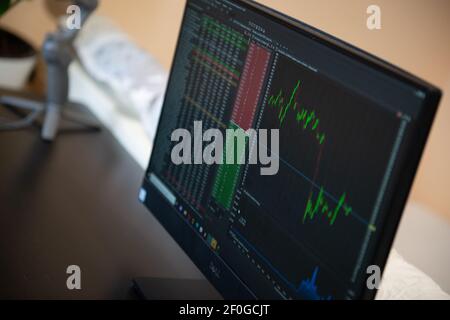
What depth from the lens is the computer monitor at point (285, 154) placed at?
2.58 ft

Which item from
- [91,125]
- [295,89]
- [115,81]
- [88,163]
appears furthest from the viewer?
[115,81]

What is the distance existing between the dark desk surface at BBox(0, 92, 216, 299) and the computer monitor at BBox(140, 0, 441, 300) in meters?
0.12

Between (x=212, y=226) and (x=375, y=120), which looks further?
(x=212, y=226)

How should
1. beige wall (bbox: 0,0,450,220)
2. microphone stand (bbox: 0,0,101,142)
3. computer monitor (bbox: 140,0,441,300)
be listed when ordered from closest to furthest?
computer monitor (bbox: 140,0,441,300) < beige wall (bbox: 0,0,450,220) < microphone stand (bbox: 0,0,101,142)

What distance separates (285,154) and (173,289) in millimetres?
355

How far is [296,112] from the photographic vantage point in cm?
92

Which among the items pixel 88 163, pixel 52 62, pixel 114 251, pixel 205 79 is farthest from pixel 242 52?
pixel 52 62

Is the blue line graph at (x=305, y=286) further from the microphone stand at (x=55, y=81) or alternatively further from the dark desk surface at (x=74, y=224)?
the microphone stand at (x=55, y=81)

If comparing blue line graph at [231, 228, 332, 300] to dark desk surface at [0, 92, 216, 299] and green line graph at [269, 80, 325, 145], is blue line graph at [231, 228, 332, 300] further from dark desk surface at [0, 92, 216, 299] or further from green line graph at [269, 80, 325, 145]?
dark desk surface at [0, 92, 216, 299]

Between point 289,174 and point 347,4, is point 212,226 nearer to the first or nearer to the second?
point 289,174

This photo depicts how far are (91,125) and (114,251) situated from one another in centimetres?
59

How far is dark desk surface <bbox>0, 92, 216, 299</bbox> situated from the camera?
3.79 ft

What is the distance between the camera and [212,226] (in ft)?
3.52

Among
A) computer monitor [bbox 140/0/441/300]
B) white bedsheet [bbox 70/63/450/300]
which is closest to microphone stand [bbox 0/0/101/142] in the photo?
white bedsheet [bbox 70/63/450/300]
